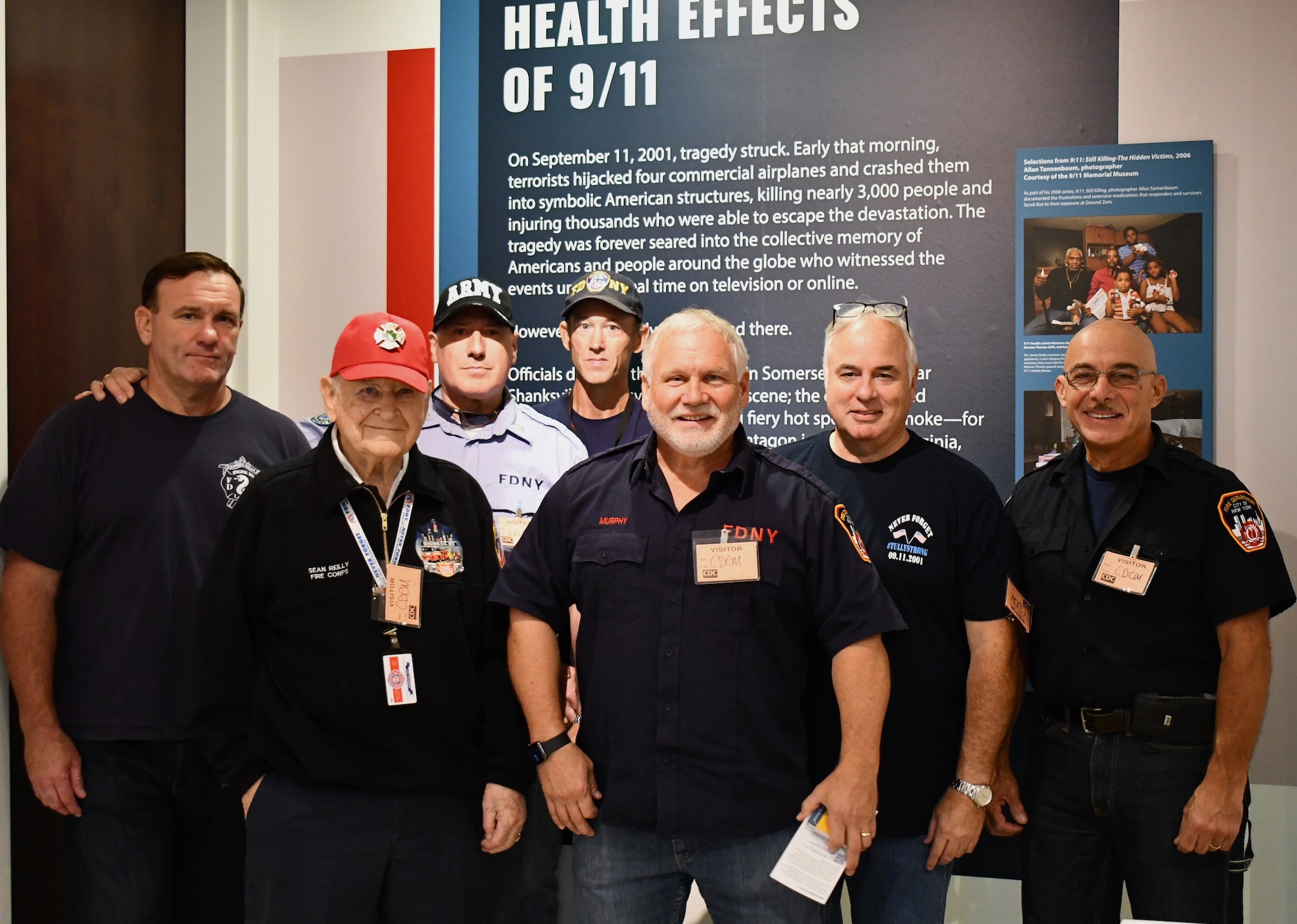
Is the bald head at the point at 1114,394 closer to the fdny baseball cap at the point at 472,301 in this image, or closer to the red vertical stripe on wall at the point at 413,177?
the fdny baseball cap at the point at 472,301

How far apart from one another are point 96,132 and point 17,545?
1430 millimetres

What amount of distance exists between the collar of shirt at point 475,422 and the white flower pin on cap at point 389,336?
0.75 metres

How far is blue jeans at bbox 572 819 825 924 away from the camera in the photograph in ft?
6.73

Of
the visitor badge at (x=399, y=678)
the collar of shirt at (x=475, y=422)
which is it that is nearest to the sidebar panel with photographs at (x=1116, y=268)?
the collar of shirt at (x=475, y=422)

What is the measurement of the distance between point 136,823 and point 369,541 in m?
1.09

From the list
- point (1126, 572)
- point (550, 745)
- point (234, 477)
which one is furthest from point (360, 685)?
Result: point (1126, 572)

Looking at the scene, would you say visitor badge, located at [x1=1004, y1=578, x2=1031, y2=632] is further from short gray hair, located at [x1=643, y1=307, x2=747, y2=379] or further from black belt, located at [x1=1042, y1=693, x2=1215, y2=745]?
short gray hair, located at [x1=643, y1=307, x2=747, y2=379]

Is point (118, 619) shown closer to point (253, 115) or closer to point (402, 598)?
point (402, 598)

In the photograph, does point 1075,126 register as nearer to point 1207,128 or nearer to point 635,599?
point 1207,128

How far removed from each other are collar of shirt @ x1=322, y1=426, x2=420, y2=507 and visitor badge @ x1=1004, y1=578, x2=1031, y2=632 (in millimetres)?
1354

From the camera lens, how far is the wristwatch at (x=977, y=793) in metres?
2.32

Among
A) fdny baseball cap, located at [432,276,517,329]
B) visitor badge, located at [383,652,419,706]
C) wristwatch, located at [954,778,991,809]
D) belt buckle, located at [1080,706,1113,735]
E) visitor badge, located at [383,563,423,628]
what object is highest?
fdny baseball cap, located at [432,276,517,329]

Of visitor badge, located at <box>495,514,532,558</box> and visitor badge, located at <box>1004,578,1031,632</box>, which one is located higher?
visitor badge, located at <box>495,514,532,558</box>

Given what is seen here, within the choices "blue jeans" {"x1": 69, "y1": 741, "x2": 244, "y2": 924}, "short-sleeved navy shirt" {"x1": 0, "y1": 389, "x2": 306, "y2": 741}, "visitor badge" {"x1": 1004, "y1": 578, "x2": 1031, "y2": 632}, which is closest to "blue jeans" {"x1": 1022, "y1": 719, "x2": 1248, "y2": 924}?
"visitor badge" {"x1": 1004, "y1": 578, "x2": 1031, "y2": 632}
